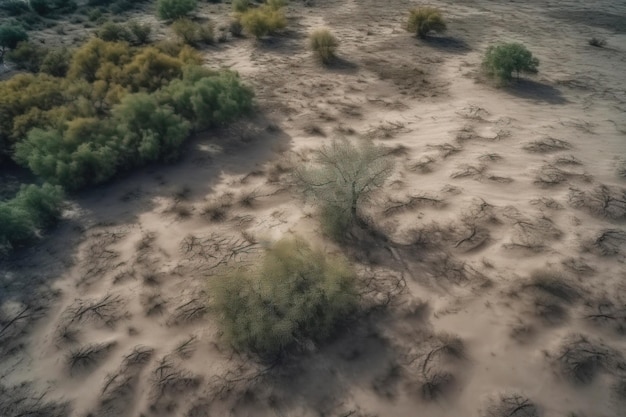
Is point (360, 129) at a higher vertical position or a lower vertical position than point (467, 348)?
higher

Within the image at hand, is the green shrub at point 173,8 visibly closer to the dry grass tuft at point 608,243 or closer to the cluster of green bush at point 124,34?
the cluster of green bush at point 124,34

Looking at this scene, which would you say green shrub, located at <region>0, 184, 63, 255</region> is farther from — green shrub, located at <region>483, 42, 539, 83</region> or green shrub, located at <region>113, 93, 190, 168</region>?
green shrub, located at <region>483, 42, 539, 83</region>

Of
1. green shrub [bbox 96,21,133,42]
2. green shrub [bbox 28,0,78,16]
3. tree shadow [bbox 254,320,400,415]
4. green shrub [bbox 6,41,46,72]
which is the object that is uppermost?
green shrub [bbox 28,0,78,16]

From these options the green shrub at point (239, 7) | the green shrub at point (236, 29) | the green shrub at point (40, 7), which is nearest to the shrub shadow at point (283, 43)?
the green shrub at point (236, 29)

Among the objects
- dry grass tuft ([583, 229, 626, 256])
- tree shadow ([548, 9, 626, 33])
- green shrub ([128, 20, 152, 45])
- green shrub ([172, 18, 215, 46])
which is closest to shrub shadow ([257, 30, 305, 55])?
green shrub ([172, 18, 215, 46])

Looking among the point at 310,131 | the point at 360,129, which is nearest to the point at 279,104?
the point at 310,131

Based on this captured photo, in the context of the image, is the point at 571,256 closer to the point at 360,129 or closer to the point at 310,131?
the point at 360,129
